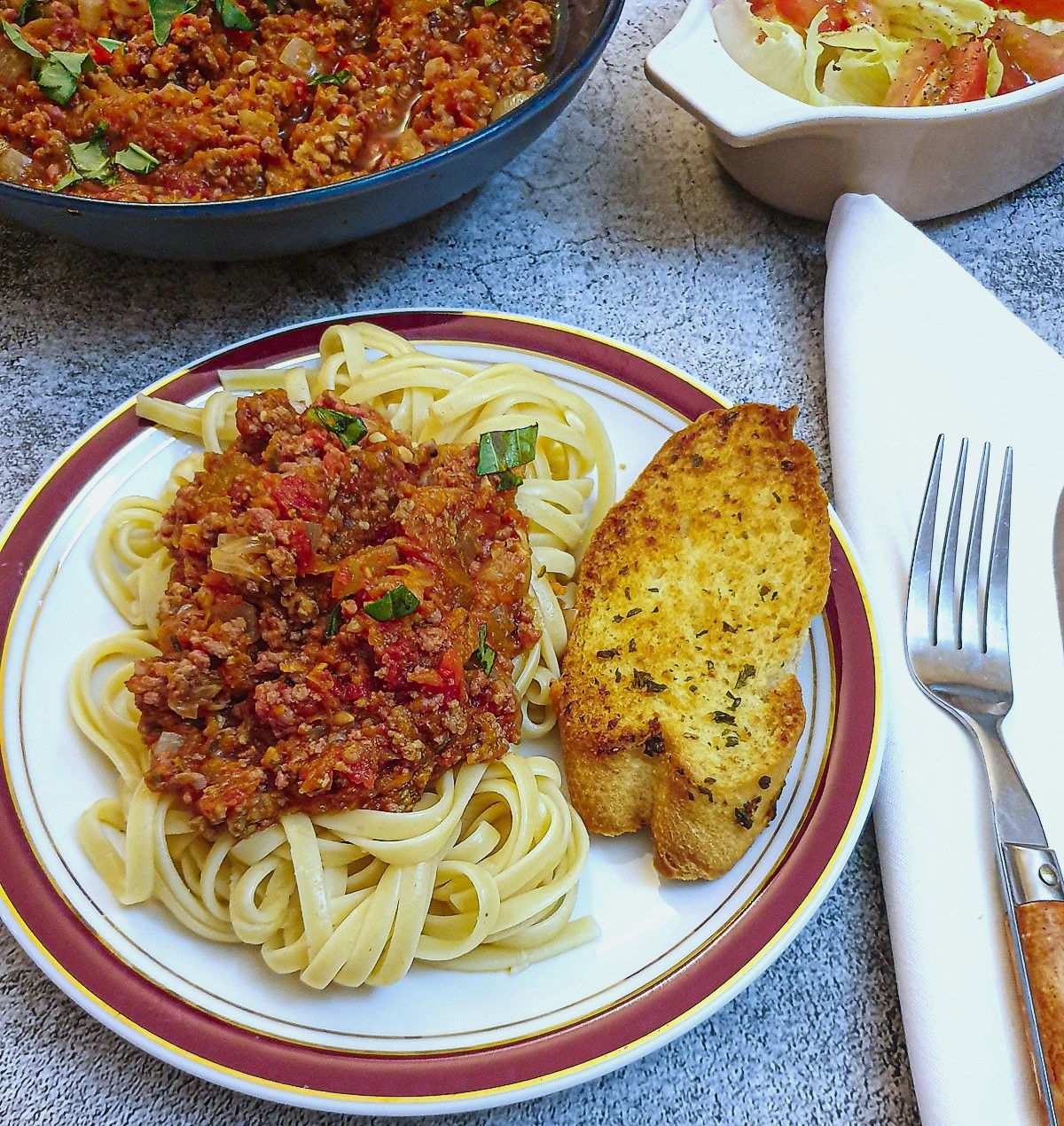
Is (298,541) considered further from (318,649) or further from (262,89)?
(262,89)

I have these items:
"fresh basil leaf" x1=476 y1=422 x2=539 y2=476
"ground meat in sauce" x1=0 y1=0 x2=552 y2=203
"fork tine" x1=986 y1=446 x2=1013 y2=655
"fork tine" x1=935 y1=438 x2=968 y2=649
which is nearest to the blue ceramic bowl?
"ground meat in sauce" x1=0 y1=0 x2=552 y2=203

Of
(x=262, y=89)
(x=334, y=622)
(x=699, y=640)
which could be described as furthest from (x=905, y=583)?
(x=262, y=89)

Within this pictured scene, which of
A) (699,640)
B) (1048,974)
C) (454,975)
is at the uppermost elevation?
(699,640)

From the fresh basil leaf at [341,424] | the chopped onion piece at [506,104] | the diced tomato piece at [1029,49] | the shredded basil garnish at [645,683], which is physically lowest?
the shredded basil garnish at [645,683]

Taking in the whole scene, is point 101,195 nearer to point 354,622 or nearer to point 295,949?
point 354,622

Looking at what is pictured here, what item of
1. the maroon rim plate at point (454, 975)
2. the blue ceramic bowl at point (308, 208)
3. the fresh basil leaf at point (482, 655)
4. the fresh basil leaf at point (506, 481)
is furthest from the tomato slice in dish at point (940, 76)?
the fresh basil leaf at point (482, 655)

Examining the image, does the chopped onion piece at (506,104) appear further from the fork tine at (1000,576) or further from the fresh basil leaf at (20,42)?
the fork tine at (1000,576)

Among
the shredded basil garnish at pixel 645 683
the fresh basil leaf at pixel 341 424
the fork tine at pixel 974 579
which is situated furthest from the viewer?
the fork tine at pixel 974 579
